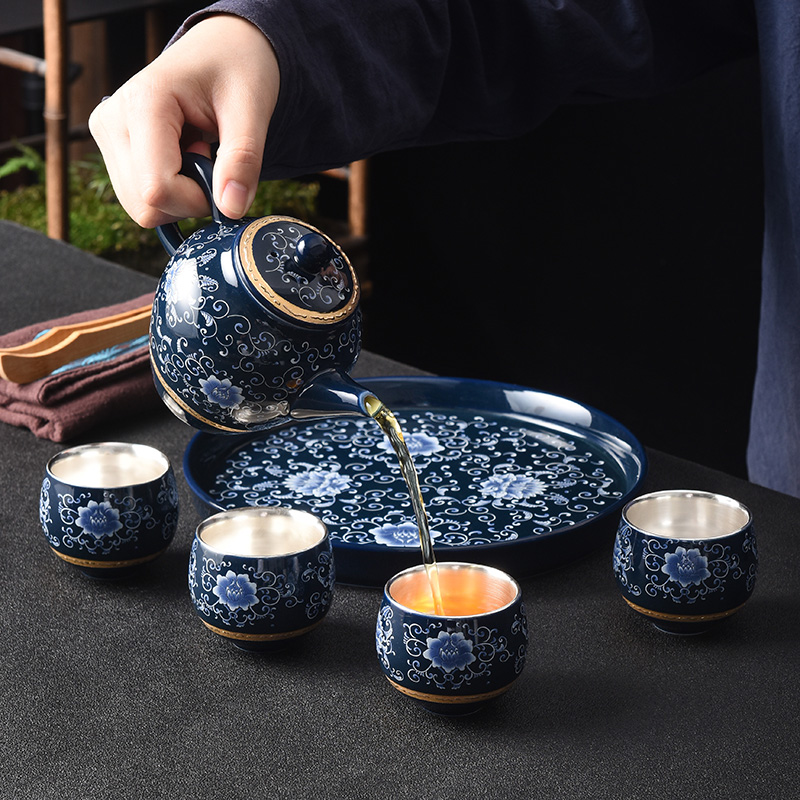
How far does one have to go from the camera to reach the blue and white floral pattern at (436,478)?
0.90 m

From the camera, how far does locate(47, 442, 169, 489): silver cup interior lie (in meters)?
0.91

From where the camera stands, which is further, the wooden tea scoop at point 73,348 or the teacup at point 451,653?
the wooden tea scoop at point 73,348

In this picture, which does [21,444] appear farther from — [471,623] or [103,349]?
[471,623]

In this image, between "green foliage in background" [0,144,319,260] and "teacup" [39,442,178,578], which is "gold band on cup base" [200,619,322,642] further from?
"green foliage in background" [0,144,319,260]

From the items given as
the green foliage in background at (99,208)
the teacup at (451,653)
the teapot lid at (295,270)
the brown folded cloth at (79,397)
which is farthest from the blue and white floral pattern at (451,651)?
the green foliage in background at (99,208)

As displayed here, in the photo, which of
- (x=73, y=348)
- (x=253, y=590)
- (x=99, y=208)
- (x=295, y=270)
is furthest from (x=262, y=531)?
(x=99, y=208)

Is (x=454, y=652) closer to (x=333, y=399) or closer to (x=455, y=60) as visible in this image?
(x=333, y=399)

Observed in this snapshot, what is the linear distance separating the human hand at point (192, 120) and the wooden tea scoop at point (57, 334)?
415 millimetres

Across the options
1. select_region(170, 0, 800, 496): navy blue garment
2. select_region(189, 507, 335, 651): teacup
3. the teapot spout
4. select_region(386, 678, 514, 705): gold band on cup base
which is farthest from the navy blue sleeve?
select_region(386, 678, 514, 705): gold band on cup base

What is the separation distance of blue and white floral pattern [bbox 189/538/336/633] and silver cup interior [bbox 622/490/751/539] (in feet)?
0.80

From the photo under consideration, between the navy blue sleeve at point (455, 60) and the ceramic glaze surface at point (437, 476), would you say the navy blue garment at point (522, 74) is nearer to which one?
the navy blue sleeve at point (455, 60)

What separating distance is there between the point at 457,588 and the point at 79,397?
54 centimetres

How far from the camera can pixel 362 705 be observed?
698 millimetres

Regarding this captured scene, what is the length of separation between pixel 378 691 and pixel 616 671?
16cm
